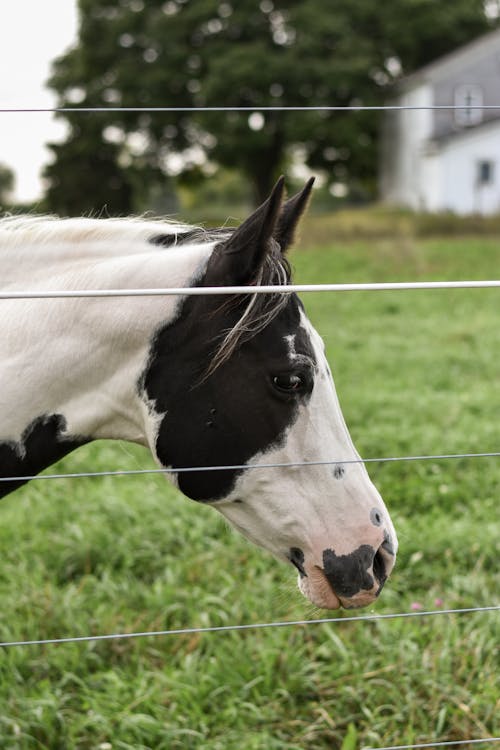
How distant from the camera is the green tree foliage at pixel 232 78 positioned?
26.6m

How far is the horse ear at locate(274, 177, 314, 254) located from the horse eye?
352mm

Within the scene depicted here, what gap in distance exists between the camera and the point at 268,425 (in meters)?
1.84

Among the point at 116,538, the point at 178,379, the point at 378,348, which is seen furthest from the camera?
the point at 378,348

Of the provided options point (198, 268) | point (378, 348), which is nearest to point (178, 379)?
point (198, 268)

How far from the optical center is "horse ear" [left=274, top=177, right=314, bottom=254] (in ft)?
6.45

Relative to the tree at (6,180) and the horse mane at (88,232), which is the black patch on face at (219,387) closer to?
the horse mane at (88,232)

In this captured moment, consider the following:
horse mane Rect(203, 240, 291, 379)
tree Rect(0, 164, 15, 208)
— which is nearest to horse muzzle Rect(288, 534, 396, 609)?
horse mane Rect(203, 240, 291, 379)

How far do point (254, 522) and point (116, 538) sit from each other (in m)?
2.19

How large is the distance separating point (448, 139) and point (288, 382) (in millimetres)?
28589

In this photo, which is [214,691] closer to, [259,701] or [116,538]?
[259,701]

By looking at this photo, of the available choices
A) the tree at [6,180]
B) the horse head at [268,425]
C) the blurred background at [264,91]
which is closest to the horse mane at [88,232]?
the horse head at [268,425]

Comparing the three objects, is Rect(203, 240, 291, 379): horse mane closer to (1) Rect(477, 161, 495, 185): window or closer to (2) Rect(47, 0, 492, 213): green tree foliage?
(2) Rect(47, 0, 492, 213): green tree foliage

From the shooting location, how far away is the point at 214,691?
277 centimetres

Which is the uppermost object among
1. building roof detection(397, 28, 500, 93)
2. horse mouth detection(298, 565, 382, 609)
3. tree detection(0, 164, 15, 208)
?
horse mouth detection(298, 565, 382, 609)
